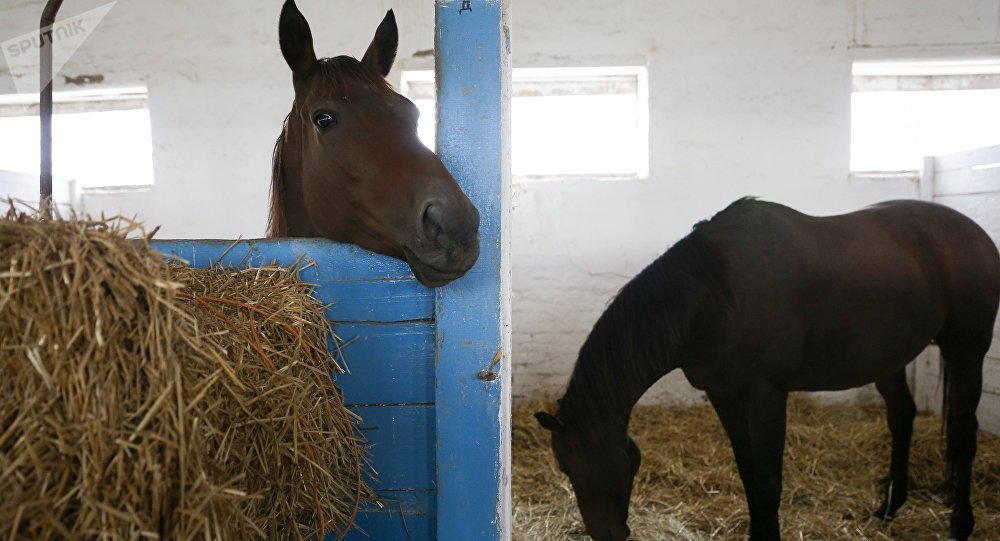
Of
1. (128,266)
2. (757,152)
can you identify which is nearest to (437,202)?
(128,266)

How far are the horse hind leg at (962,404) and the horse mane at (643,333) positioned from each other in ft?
4.73

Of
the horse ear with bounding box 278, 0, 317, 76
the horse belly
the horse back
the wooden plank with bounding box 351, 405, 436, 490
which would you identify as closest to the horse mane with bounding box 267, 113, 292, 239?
the horse ear with bounding box 278, 0, 317, 76

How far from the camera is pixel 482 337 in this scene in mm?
1163

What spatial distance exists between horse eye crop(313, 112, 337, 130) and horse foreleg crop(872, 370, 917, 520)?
2897 millimetres

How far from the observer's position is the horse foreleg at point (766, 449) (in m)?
2.21

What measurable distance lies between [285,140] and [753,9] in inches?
149

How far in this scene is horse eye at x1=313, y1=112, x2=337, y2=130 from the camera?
4.20 ft

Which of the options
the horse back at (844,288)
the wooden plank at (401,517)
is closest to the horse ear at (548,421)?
the horse back at (844,288)

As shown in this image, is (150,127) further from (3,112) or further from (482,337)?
(482,337)

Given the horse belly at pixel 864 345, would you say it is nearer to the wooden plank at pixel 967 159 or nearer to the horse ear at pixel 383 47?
the wooden plank at pixel 967 159

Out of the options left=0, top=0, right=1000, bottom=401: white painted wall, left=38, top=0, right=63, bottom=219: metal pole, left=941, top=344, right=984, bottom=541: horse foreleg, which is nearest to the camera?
left=38, top=0, right=63, bottom=219: metal pole

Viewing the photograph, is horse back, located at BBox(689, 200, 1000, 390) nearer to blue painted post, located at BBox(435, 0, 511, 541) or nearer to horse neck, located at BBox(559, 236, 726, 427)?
horse neck, located at BBox(559, 236, 726, 427)

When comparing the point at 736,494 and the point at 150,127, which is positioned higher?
the point at 150,127

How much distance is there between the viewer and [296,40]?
4.47 ft
